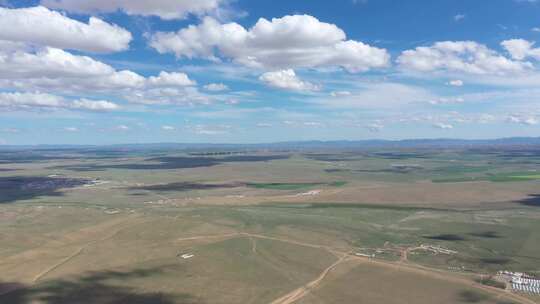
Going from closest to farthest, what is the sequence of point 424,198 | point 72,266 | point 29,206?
point 72,266 → point 29,206 → point 424,198

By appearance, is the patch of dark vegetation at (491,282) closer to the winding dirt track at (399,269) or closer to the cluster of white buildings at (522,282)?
the winding dirt track at (399,269)

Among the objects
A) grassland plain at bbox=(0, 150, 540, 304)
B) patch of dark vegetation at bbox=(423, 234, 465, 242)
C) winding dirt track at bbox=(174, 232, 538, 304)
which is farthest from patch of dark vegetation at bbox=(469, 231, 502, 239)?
winding dirt track at bbox=(174, 232, 538, 304)

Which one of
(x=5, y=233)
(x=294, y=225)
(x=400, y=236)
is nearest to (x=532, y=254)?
(x=400, y=236)

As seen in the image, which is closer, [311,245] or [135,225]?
[311,245]

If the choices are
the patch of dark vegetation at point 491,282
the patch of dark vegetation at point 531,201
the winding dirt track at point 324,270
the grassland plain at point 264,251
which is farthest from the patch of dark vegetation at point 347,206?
the patch of dark vegetation at point 491,282

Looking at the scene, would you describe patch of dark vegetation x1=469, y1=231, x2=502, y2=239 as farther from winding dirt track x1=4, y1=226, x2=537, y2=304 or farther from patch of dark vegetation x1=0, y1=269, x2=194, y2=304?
patch of dark vegetation x1=0, y1=269, x2=194, y2=304

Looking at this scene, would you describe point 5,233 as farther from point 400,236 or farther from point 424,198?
point 424,198

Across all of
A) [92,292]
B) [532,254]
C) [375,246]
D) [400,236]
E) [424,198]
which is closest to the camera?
[92,292]
